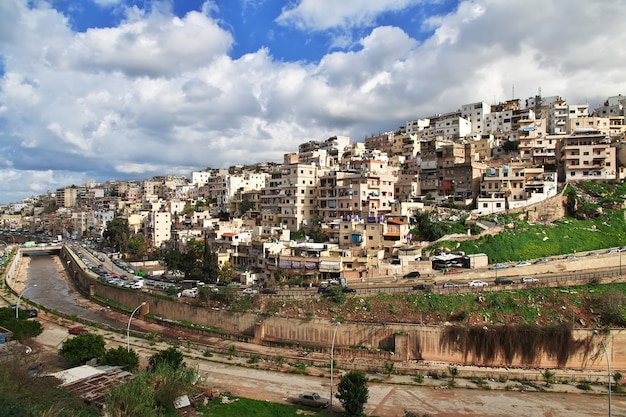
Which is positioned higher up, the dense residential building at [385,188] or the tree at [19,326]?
the dense residential building at [385,188]

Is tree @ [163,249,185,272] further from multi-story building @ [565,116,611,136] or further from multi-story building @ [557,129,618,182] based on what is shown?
multi-story building @ [565,116,611,136]

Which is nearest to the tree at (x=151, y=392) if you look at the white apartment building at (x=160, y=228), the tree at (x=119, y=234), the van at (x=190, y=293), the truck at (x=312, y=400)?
the truck at (x=312, y=400)

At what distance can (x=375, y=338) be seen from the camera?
34.0 meters

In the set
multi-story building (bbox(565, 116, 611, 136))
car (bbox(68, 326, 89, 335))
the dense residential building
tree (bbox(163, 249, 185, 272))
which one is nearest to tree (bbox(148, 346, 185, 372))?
car (bbox(68, 326, 89, 335))

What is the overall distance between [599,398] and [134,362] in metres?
29.9

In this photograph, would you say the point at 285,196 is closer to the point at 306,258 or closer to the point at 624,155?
the point at 306,258

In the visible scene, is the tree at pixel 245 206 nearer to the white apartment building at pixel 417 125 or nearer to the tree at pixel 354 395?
the white apartment building at pixel 417 125

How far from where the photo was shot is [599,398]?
27.8 m

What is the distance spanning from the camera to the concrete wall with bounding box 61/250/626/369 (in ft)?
105

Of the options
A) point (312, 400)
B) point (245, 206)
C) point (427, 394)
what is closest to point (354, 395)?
point (312, 400)

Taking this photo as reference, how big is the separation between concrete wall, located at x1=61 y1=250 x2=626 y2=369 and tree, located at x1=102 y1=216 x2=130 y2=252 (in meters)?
42.7

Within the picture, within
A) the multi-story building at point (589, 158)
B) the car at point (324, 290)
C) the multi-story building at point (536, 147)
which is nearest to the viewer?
the car at point (324, 290)

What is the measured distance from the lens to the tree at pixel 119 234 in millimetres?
77731

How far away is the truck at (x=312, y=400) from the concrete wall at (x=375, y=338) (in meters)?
7.33
